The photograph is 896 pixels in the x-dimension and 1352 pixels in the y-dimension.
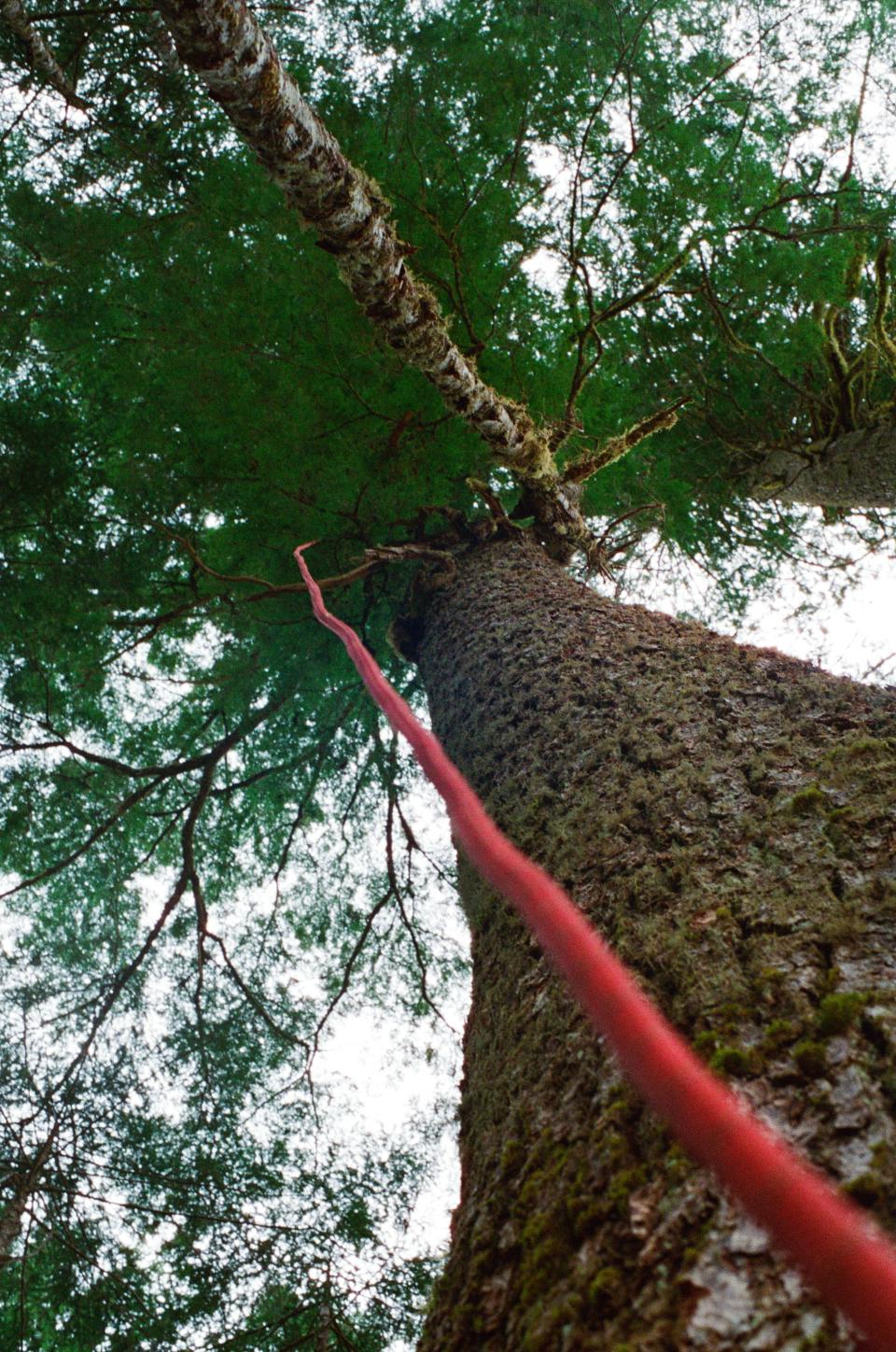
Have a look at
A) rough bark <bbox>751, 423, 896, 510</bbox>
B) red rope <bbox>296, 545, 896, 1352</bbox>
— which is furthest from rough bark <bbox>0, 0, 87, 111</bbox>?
red rope <bbox>296, 545, 896, 1352</bbox>

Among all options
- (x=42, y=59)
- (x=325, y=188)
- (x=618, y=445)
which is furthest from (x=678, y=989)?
(x=42, y=59)

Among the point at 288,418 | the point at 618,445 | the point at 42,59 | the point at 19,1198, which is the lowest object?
the point at 19,1198

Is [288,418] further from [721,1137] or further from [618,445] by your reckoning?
[721,1137]

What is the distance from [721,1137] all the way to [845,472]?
4.96 metres

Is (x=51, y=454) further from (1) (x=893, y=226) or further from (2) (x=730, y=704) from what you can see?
(1) (x=893, y=226)

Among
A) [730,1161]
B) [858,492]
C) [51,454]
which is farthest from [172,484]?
[730,1161]

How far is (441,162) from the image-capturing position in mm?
4750

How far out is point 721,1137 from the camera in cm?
48

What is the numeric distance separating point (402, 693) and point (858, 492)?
10.7 feet

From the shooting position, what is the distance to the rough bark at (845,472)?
4.52m

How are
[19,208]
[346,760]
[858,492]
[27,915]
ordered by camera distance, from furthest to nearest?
[346,760] < [27,915] < [19,208] < [858,492]

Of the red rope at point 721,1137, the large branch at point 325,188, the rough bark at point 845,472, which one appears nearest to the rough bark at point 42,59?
the large branch at point 325,188

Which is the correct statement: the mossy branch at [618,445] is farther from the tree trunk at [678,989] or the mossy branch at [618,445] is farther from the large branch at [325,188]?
the tree trunk at [678,989]

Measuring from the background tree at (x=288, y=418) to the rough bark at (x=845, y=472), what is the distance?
0.10 meters
